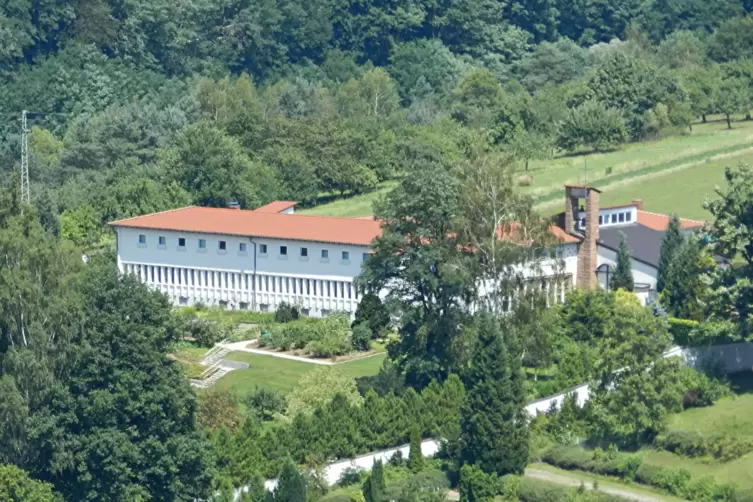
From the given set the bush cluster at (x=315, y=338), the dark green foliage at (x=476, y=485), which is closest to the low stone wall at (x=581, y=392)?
the dark green foliage at (x=476, y=485)

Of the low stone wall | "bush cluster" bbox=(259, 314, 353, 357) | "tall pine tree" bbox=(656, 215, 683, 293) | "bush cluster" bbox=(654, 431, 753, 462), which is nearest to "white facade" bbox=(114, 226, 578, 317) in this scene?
"tall pine tree" bbox=(656, 215, 683, 293)

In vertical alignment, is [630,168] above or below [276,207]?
above

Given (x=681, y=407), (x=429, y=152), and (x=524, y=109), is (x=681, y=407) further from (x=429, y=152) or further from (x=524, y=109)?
(x=524, y=109)

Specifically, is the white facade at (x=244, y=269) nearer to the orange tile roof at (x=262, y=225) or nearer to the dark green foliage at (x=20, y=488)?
the orange tile roof at (x=262, y=225)

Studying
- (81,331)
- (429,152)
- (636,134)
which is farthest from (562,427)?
(636,134)

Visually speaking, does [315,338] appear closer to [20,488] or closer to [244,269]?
[244,269]

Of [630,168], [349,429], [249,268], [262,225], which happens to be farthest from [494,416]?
[630,168]
